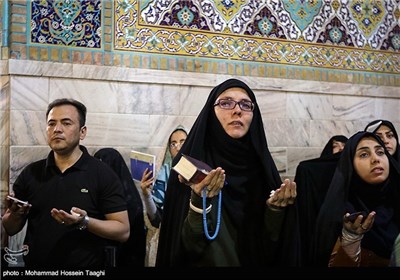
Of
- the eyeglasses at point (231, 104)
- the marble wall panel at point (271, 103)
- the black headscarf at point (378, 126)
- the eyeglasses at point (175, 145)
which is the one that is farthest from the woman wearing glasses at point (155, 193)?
the black headscarf at point (378, 126)

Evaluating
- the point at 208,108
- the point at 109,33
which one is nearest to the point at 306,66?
A: the point at 208,108

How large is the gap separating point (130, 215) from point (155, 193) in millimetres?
126

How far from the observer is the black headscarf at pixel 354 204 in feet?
6.28

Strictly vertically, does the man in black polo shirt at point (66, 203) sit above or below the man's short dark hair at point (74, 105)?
below

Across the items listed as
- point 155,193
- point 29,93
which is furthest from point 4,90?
point 155,193

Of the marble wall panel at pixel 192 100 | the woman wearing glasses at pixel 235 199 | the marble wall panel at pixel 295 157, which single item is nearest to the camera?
the woman wearing glasses at pixel 235 199

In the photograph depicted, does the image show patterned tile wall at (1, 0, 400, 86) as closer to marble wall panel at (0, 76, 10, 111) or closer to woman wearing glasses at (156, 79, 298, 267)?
marble wall panel at (0, 76, 10, 111)

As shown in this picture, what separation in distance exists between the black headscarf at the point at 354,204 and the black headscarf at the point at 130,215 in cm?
67

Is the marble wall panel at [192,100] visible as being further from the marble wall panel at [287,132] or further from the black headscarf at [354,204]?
the black headscarf at [354,204]

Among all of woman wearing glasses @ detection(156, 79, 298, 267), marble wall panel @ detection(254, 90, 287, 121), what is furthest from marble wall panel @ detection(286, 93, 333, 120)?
woman wearing glasses @ detection(156, 79, 298, 267)

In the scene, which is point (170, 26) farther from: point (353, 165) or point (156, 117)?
point (353, 165)

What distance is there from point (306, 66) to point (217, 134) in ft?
1.97

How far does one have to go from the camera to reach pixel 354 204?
6.31ft

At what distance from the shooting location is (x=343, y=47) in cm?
213
